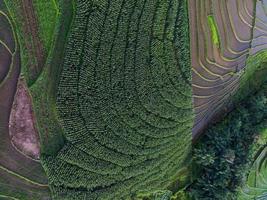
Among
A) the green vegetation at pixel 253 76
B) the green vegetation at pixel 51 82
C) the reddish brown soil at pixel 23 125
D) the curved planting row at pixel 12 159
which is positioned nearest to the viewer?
the curved planting row at pixel 12 159

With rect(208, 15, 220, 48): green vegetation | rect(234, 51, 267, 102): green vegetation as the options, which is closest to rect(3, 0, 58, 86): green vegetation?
rect(208, 15, 220, 48): green vegetation

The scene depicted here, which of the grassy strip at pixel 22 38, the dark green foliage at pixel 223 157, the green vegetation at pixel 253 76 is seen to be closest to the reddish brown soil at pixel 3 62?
the grassy strip at pixel 22 38

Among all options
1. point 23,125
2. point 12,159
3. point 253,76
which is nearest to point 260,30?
point 253,76

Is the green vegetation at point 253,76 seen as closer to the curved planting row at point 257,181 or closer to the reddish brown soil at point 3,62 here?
the curved planting row at point 257,181

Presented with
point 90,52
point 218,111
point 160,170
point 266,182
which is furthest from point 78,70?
point 266,182

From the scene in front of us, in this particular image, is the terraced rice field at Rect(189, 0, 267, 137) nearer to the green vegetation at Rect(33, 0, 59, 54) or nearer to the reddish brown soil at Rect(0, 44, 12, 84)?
the green vegetation at Rect(33, 0, 59, 54)

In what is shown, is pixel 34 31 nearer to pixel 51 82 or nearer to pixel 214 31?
pixel 51 82
